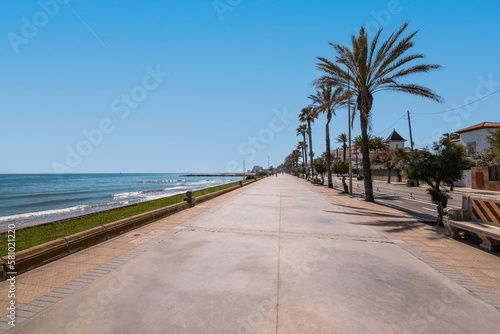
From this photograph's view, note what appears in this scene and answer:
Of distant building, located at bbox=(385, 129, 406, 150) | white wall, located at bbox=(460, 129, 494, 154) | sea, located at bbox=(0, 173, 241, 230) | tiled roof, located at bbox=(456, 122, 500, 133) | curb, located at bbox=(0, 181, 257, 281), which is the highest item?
distant building, located at bbox=(385, 129, 406, 150)

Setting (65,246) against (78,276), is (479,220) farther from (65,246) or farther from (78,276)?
(65,246)

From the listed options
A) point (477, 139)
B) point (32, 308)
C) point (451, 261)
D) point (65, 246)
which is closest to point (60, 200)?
point (65, 246)

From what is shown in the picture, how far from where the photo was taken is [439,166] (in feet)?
28.9

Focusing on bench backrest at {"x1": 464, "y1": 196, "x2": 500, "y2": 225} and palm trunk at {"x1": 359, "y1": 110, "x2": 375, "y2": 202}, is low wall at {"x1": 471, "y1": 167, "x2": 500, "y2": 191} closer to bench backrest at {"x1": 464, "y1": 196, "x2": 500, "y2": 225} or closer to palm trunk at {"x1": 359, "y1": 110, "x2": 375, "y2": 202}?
palm trunk at {"x1": 359, "y1": 110, "x2": 375, "y2": 202}

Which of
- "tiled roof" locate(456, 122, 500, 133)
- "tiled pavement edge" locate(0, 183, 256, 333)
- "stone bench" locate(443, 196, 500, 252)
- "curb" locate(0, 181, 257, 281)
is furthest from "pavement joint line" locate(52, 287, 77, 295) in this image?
"tiled roof" locate(456, 122, 500, 133)

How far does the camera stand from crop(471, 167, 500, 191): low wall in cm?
2514

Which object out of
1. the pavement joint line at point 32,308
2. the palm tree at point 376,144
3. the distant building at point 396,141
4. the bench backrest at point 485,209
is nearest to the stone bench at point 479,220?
the bench backrest at point 485,209

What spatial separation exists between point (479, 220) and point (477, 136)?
4235 centimetres

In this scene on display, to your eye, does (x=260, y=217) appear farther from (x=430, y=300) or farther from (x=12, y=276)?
(x=12, y=276)

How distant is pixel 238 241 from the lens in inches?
258

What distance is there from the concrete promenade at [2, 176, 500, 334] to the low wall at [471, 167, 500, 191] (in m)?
28.9

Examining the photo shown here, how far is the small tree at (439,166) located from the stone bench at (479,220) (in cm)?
141

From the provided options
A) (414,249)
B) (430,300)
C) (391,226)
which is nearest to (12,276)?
(430,300)

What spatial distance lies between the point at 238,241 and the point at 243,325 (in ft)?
11.9
